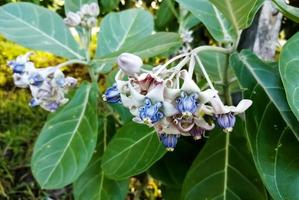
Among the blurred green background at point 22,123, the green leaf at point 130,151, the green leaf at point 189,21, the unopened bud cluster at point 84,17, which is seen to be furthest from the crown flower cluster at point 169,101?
the blurred green background at point 22,123

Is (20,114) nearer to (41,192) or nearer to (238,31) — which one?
(41,192)

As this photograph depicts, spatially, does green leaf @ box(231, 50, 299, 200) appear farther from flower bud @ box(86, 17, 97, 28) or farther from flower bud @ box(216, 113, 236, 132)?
flower bud @ box(86, 17, 97, 28)

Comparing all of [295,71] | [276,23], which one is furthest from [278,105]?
[276,23]

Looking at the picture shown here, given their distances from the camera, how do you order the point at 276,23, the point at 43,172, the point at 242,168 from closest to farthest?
the point at 242,168 < the point at 43,172 < the point at 276,23

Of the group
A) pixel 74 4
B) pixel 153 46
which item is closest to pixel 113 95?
pixel 153 46

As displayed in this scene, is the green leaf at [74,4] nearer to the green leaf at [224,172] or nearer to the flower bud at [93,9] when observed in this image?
the flower bud at [93,9]

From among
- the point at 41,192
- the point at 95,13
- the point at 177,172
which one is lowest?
the point at 41,192
